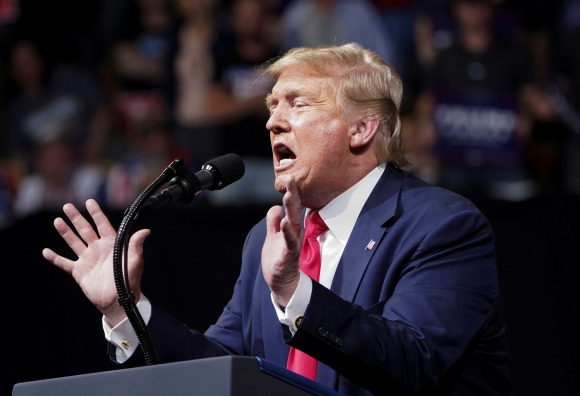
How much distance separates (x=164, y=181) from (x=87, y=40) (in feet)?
17.2

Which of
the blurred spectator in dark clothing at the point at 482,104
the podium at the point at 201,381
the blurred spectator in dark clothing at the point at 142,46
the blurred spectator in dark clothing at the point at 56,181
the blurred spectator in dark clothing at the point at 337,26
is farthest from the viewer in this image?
the blurred spectator in dark clothing at the point at 142,46

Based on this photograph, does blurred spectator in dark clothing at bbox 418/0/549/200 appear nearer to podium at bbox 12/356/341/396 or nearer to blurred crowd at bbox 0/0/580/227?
blurred crowd at bbox 0/0/580/227

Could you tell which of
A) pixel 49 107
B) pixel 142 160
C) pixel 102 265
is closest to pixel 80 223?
pixel 102 265

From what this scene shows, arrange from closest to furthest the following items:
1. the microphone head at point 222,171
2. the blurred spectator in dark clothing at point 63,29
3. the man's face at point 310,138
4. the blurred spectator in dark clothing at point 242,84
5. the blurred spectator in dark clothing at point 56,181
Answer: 1. the microphone head at point 222,171
2. the man's face at point 310,138
3. the blurred spectator in dark clothing at point 242,84
4. the blurred spectator in dark clothing at point 56,181
5. the blurred spectator in dark clothing at point 63,29

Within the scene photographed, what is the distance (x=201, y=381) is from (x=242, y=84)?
424 centimetres

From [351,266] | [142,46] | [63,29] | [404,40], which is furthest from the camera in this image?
[63,29]

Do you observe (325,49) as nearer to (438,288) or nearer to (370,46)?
(438,288)

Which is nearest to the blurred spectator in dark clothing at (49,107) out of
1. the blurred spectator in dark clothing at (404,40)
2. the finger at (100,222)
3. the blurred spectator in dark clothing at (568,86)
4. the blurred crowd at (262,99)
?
the blurred crowd at (262,99)

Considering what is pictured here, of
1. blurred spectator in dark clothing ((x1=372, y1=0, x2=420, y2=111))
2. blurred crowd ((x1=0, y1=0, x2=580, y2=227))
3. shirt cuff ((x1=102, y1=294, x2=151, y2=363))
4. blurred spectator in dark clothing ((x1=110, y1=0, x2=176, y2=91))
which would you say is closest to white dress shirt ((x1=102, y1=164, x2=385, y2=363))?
shirt cuff ((x1=102, y1=294, x2=151, y2=363))

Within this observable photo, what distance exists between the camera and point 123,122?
674cm

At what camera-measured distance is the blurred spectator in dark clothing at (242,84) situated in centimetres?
590

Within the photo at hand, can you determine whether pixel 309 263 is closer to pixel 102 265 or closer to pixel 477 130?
pixel 102 265

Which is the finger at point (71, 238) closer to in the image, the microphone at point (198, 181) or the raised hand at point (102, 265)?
the raised hand at point (102, 265)

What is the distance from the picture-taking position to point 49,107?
671cm
